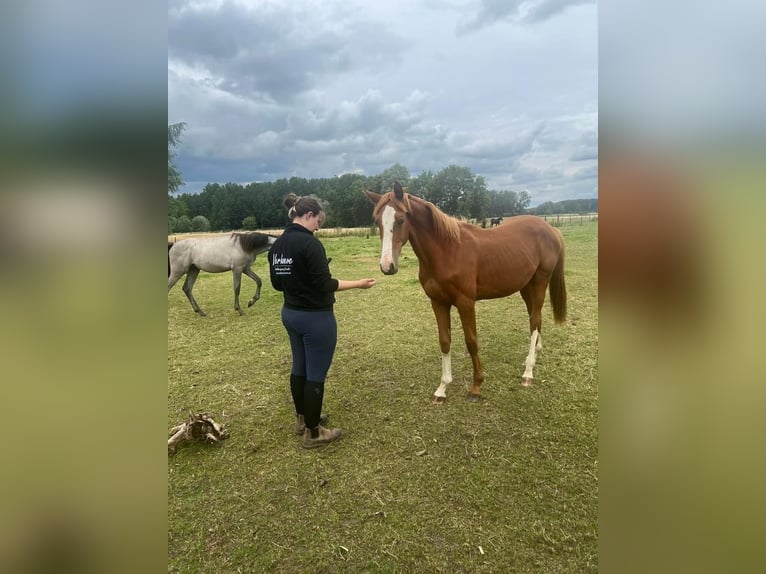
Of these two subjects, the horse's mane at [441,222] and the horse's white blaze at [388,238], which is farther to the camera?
the horse's mane at [441,222]

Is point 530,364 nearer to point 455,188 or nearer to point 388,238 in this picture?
point 388,238

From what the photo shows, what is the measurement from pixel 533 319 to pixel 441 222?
5.86ft

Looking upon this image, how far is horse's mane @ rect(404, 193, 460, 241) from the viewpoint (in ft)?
11.1

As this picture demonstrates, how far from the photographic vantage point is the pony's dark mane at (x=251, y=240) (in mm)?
7758

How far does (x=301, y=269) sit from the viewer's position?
8.91 ft

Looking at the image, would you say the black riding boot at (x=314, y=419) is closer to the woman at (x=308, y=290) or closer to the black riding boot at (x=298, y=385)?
the woman at (x=308, y=290)

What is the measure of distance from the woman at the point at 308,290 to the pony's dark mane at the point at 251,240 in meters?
5.30

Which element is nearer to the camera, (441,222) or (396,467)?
(396,467)

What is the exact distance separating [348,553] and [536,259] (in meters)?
3.38

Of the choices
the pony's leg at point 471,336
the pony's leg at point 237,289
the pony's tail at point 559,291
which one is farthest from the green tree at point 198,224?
the pony's tail at point 559,291

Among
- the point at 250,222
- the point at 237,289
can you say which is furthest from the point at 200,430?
the point at 250,222

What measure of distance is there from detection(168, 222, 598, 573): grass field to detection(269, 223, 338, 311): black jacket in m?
1.33
